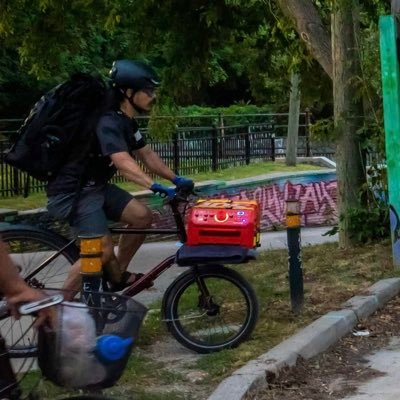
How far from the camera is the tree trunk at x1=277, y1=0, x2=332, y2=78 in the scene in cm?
979

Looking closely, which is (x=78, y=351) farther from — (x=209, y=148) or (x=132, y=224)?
(x=209, y=148)

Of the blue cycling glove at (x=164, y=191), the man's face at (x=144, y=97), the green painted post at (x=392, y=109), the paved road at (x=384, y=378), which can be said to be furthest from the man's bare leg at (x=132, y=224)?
the green painted post at (x=392, y=109)

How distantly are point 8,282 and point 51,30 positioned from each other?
10926mm

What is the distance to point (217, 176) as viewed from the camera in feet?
71.5

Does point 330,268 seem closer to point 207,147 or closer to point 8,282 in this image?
point 8,282

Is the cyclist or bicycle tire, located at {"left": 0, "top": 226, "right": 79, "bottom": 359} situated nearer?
the cyclist

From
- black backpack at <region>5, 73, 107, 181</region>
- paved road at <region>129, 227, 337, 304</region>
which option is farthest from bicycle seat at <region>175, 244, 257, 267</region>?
paved road at <region>129, 227, 337, 304</region>

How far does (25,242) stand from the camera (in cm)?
582

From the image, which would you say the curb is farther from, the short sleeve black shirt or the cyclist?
the short sleeve black shirt

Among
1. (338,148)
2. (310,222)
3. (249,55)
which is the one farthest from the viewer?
(310,222)

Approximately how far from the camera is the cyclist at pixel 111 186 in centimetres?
548

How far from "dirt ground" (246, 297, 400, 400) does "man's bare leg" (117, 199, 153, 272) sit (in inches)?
49.5

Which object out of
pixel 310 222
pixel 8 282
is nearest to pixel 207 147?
pixel 310 222

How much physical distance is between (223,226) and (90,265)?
91cm
